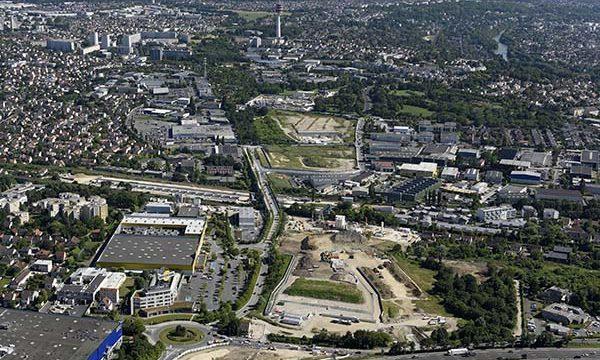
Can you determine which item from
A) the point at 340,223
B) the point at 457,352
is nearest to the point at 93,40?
the point at 340,223

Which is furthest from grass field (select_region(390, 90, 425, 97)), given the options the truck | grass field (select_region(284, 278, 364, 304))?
the truck

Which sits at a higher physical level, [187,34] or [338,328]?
[187,34]

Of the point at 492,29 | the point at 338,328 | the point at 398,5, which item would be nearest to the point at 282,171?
the point at 338,328

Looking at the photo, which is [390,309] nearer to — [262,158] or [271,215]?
[271,215]

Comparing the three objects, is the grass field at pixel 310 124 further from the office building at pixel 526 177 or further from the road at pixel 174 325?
the road at pixel 174 325

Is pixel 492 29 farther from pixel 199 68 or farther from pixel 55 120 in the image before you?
pixel 55 120

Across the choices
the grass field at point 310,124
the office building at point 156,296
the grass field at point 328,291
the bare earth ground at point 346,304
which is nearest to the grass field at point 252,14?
the grass field at point 310,124
